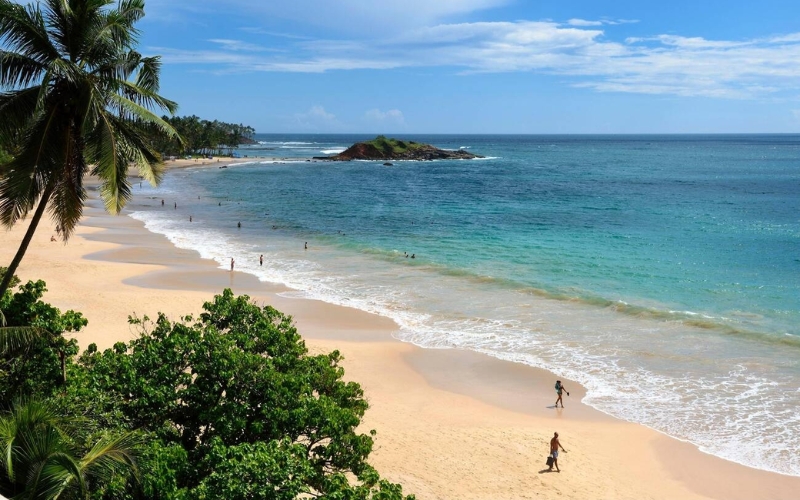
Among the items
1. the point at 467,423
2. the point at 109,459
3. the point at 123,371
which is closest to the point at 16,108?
the point at 123,371

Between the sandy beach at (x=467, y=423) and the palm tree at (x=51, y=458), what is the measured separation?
26.5 ft

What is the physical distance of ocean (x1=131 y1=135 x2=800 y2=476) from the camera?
2111 cm

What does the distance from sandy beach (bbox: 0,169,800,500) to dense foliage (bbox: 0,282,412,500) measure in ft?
18.4

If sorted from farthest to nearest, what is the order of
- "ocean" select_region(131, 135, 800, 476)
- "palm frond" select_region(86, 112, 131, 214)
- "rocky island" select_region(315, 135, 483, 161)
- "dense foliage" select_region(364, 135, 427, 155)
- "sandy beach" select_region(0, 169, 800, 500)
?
1. "dense foliage" select_region(364, 135, 427, 155)
2. "rocky island" select_region(315, 135, 483, 161)
3. "ocean" select_region(131, 135, 800, 476)
4. "sandy beach" select_region(0, 169, 800, 500)
5. "palm frond" select_region(86, 112, 131, 214)

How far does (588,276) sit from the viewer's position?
3619 cm

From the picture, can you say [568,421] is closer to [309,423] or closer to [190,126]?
[309,423]

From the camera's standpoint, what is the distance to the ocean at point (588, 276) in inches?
831

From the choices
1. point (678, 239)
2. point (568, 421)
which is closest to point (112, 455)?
point (568, 421)

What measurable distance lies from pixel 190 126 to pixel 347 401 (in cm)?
13532

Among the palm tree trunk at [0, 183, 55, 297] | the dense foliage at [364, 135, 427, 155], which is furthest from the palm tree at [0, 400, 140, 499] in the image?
the dense foliage at [364, 135, 427, 155]

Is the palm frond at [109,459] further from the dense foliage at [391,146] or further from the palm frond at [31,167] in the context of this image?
the dense foliage at [391,146]

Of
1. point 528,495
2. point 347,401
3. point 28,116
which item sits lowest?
point 528,495

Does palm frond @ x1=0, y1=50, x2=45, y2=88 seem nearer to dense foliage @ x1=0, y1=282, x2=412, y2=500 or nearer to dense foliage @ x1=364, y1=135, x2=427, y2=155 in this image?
dense foliage @ x1=0, y1=282, x2=412, y2=500

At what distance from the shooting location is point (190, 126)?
136875 mm
